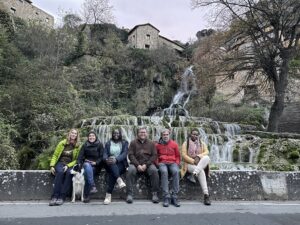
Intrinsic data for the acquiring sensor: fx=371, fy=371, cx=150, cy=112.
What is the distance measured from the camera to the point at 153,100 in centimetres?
3391

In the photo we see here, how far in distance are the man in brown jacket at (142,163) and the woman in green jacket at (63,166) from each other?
4.07 feet

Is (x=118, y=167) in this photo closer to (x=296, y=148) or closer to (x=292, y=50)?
(x=296, y=148)

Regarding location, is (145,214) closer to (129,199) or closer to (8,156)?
(129,199)

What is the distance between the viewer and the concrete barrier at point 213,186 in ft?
25.5

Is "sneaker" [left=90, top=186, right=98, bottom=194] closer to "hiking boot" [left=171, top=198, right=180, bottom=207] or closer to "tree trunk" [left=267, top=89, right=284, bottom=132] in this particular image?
"hiking boot" [left=171, top=198, right=180, bottom=207]

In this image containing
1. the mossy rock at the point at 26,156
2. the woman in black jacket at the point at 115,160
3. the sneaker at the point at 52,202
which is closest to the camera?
the sneaker at the point at 52,202

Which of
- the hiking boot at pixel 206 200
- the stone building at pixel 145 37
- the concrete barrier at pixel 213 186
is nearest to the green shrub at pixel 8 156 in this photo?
the concrete barrier at pixel 213 186

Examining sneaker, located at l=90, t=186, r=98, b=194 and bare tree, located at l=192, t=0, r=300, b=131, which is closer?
sneaker, located at l=90, t=186, r=98, b=194

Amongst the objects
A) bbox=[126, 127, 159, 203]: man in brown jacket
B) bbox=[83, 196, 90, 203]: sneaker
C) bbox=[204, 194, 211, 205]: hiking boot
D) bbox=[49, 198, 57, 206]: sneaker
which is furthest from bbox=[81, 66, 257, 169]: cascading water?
bbox=[49, 198, 57, 206]: sneaker

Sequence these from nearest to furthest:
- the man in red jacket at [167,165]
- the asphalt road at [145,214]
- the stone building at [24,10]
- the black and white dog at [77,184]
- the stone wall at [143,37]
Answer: the asphalt road at [145,214] → the black and white dog at [77,184] → the man in red jacket at [167,165] → the stone building at [24,10] → the stone wall at [143,37]

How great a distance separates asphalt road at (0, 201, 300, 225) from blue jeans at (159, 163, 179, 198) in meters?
0.32

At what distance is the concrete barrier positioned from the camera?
7770 millimetres

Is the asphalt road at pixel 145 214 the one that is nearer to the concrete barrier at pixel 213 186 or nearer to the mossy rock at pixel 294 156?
the concrete barrier at pixel 213 186

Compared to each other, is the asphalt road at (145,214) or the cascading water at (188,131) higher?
the cascading water at (188,131)
